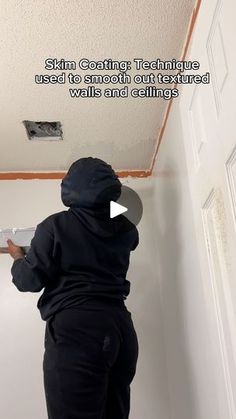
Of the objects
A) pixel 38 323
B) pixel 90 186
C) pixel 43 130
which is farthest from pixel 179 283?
pixel 43 130

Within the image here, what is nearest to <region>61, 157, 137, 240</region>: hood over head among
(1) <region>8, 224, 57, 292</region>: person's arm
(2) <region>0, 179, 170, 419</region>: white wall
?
(1) <region>8, 224, 57, 292</region>: person's arm

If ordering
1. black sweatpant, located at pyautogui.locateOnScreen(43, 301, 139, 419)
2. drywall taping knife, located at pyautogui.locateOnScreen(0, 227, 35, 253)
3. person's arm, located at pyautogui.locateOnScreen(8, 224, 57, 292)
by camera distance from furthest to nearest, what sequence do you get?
drywall taping knife, located at pyautogui.locateOnScreen(0, 227, 35, 253) < person's arm, located at pyautogui.locateOnScreen(8, 224, 57, 292) < black sweatpant, located at pyautogui.locateOnScreen(43, 301, 139, 419)

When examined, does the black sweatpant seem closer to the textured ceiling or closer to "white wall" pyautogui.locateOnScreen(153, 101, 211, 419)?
"white wall" pyautogui.locateOnScreen(153, 101, 211, 419)

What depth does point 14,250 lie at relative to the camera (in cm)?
134

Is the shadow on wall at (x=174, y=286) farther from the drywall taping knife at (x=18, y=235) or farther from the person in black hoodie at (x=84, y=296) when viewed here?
the drywall taping knife at (x=18, y=235)

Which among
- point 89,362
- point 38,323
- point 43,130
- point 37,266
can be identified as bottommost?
point 89,362

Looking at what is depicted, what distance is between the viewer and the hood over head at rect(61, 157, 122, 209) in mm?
1225

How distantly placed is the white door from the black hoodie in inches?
12.0

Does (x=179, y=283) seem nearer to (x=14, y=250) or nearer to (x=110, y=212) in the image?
(x=110, y=212)

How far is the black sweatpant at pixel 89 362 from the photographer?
40.9 inches

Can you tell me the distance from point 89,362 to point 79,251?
1.01 feet

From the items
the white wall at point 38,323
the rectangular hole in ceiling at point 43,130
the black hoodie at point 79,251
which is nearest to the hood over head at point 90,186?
the black hoodie at point 79,251

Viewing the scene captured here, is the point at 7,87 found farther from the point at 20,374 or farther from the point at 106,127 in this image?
the point at 20,374

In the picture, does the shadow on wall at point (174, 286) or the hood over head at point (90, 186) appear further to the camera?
the shadow on wall at point (174, 286)
